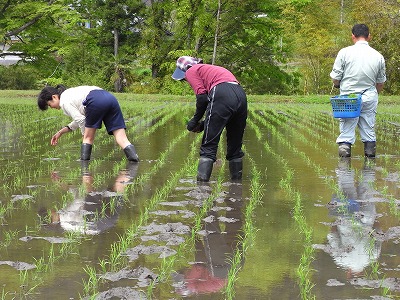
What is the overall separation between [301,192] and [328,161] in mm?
2367

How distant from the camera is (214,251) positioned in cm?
388

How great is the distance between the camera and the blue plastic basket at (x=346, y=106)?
27.0 ft

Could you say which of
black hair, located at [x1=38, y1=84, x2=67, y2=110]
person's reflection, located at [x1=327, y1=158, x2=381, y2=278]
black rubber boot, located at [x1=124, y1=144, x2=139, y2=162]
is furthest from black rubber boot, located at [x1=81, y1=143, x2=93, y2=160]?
person's reflection, located at [x1=327, y1=158, x2=381, y2=278]

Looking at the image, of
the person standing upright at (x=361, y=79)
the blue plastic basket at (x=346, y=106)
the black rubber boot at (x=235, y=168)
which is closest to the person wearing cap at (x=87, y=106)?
the black rubber boot at (x=235, y=168)

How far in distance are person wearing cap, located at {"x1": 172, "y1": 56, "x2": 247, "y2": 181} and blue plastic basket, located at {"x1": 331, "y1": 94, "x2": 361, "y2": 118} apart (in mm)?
2097

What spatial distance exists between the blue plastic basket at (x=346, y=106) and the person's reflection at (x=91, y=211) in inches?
119

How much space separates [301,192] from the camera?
5895 mm

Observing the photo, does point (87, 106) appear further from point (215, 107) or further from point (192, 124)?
point (215, 107)

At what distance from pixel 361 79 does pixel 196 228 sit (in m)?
4.69

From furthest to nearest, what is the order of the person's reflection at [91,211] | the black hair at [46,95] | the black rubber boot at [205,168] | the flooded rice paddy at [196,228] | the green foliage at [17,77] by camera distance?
the green foliage at [17,77] < the black hair at [46,95] < the black rubber boot at [205,168] < the person's reflection at [91,211] < the flooded rice paddy at [196,228]

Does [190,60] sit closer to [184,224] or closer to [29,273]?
[184,224]

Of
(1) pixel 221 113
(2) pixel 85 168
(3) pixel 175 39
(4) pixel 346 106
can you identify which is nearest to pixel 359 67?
(4) pixel 346 106

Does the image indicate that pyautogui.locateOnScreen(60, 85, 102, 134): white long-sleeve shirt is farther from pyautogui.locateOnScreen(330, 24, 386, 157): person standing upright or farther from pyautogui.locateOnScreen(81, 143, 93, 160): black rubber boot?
pyautogui.locateOnScreen(330, 24, 386, 157): person standing upright

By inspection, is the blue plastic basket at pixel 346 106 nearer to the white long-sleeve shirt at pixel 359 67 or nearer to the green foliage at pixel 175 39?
the white long-sleeve shirt at pixel 359 67
